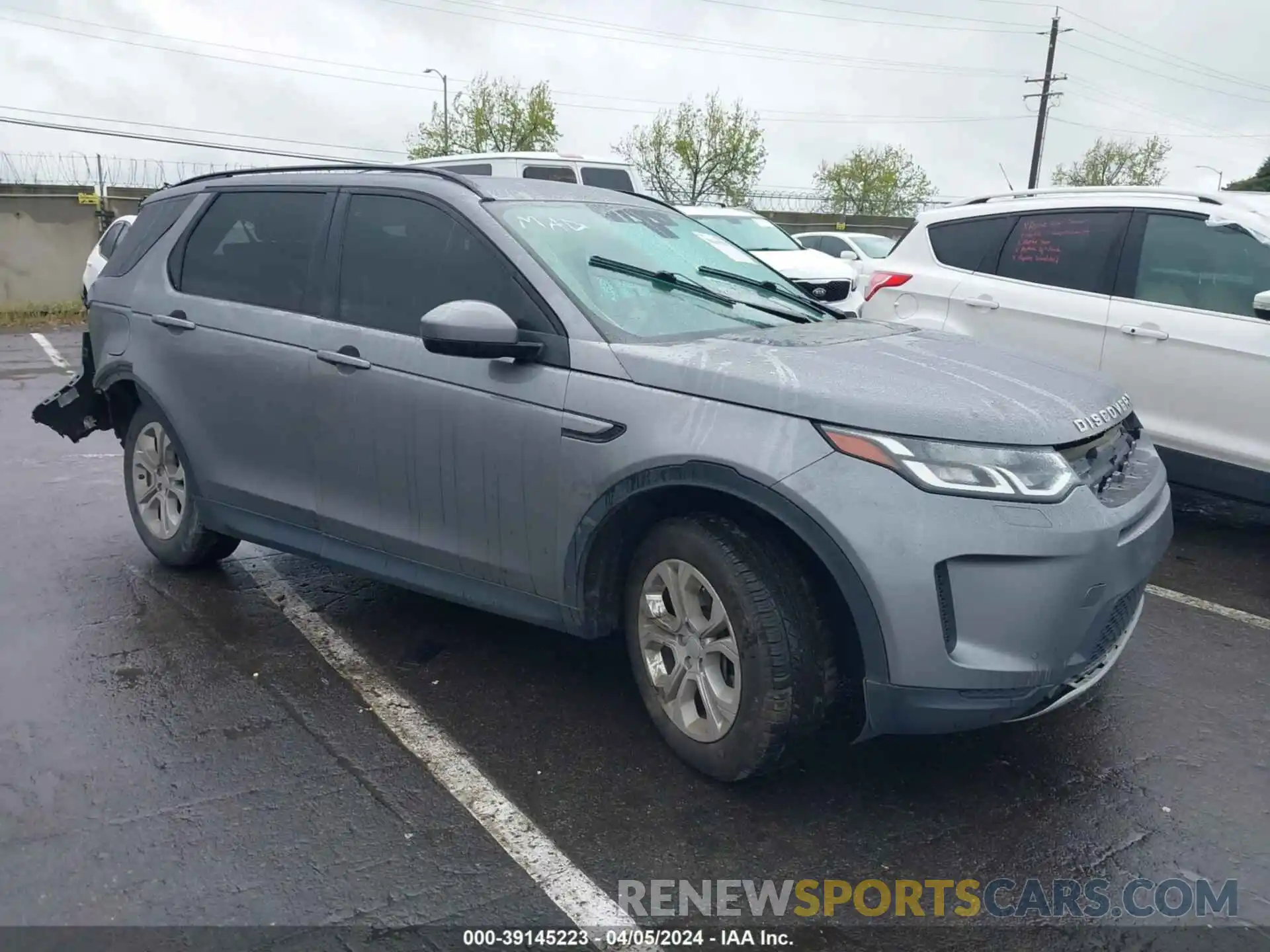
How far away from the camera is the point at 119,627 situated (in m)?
4.54

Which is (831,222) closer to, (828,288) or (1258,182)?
(1258,182)

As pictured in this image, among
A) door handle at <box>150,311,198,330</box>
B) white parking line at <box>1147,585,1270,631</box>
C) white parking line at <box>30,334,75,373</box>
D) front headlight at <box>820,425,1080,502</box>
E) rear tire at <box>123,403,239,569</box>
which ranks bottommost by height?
white parking line at <box>30,334,75,373</box>

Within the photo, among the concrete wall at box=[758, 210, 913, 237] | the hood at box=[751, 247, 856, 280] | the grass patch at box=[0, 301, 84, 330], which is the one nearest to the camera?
the hood at box=[751, 247, 856, 280]

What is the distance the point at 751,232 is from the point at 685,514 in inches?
376

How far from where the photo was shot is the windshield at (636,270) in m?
3.60

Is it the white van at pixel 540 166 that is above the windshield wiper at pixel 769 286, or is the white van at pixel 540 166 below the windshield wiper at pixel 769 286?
above

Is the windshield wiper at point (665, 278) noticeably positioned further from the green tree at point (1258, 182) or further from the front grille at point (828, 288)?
the green tree at point (1258, 182)

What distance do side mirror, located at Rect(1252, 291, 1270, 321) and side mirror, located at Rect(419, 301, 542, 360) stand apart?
380cm

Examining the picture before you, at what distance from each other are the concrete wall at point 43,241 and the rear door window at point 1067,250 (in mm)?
18055

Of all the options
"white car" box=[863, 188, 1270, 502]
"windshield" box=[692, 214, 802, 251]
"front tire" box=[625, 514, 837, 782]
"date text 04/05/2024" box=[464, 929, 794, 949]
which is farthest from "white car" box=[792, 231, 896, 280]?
"date text 04/05/2024" box=[464, 929, 794, 949]

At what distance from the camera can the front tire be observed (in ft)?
9.87

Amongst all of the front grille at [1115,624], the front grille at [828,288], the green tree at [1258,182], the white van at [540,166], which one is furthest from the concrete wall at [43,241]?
the green tree at [1258,182]

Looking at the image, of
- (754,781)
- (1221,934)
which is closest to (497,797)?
(754,781)

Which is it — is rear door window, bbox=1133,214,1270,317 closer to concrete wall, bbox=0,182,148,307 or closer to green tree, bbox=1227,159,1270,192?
concrete wall, bbox=0,182,148,307
